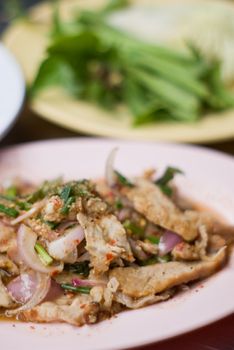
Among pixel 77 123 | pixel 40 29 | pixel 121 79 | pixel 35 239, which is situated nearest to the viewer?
pixel 35 239

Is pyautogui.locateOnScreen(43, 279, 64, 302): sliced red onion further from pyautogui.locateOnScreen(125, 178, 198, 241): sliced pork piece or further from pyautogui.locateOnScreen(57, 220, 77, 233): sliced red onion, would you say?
pyautogui.locateOnScreen(125, 178, 198, 241): sliced pork piece

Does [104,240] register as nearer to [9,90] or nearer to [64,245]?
[64,245]

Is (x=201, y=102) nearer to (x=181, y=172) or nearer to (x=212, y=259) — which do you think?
(x=181, y=172)

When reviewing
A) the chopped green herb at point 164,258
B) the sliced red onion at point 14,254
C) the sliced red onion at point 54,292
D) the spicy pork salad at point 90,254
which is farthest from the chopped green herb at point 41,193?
the chopped green herb at point 164,258

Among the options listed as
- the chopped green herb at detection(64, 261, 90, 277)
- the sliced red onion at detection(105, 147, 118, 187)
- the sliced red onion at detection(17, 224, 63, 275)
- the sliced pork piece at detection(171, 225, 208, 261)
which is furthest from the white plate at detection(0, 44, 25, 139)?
the sliced pork piece at detection(171, 225, 208, 261)

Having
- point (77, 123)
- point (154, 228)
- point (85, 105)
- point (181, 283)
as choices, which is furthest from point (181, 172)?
point (85, 105)
